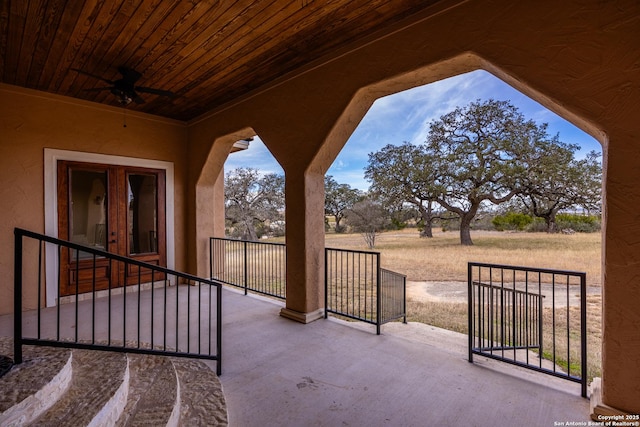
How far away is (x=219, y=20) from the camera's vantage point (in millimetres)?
2625

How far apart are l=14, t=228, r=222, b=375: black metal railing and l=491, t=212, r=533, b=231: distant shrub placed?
672 centimetres

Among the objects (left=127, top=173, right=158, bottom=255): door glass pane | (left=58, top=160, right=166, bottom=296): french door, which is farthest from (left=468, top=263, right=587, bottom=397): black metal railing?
(left=127, top=173, right=158, bottom=255): door glass pane

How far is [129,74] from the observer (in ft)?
11.3

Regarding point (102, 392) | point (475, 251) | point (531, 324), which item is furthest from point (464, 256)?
point (102, 392)

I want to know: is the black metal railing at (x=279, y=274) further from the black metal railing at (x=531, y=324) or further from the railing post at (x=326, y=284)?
the black metal railing at (x=531, y=324)

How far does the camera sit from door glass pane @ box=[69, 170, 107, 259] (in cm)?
445

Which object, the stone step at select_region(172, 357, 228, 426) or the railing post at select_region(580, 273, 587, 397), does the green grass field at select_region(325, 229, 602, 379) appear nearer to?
the railing post at select_region(580, 273, 587, 397)

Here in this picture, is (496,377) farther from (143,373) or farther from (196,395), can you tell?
(143,373)

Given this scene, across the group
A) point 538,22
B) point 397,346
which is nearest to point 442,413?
A: point 397,346

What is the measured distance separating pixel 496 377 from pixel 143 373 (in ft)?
8.87

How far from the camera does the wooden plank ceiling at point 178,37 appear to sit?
2.45 m

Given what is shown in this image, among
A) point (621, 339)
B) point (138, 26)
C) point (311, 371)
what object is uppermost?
point (138, 26)

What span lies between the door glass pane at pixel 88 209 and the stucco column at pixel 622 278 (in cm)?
593

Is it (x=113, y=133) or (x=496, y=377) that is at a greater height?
(x=113, y=133)
